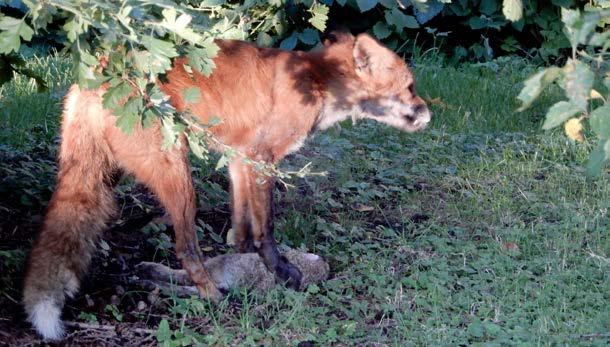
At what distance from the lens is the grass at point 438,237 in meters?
4.40

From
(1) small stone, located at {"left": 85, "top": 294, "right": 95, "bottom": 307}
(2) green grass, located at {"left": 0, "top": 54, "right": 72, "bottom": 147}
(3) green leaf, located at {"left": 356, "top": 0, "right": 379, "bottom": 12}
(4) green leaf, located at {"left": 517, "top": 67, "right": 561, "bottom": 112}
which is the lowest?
(2) green grass, located at {"left": 0, "top": 54, "right": 72, "bottom": 147}

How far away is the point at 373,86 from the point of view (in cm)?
611

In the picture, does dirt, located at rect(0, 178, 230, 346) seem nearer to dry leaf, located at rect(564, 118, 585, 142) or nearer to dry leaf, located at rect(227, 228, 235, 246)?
dry leaf, located at rect(227, 228, 235, 246)

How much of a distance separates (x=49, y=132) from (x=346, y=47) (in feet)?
8.30

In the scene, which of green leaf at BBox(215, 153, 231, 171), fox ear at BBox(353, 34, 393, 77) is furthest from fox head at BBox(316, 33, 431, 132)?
green leaf at BBox(215, 153, 231, 171)

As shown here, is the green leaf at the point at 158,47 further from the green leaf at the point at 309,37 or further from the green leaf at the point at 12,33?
the green leaf at the point at 309,37

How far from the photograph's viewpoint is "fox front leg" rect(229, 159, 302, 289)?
5.27m

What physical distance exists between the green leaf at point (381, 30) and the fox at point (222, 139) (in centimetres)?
341

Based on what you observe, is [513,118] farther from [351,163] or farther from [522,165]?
[351,163]

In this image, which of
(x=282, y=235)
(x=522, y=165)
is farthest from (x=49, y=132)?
(x=522, y=165)

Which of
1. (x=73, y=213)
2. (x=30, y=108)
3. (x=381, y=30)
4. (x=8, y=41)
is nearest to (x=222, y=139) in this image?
(x=73, y=213)

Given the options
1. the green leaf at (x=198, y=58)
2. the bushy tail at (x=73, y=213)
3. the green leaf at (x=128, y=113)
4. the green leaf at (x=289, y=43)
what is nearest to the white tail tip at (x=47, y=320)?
the bushy tail at (x=73, y=213)

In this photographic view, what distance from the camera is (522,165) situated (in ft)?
23.5

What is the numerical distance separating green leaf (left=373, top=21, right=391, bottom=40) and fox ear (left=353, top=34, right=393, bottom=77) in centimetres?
359
